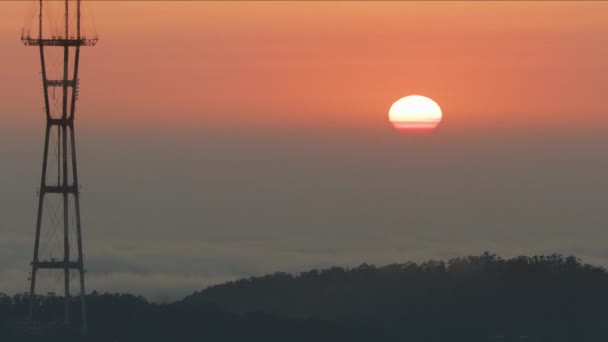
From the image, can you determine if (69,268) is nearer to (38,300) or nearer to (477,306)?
(38,300)

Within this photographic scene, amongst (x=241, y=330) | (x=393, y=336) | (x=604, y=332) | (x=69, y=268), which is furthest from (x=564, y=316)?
(x=69, y=268)

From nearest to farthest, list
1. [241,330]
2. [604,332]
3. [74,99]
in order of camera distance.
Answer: [74,99] → [241,330] → [604,332]

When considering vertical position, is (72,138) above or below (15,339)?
above

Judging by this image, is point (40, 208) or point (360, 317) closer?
point (40, 208)

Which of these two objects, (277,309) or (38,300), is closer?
(38,300)

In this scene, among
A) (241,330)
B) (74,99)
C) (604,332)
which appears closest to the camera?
(74,99)

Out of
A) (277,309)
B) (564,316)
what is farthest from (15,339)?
(564,316)

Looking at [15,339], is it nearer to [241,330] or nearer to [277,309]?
[241,330]

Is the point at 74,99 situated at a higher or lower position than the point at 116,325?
higher

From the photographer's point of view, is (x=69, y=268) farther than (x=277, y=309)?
No
